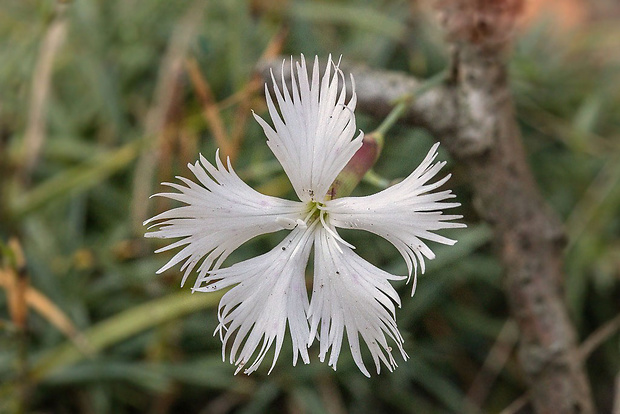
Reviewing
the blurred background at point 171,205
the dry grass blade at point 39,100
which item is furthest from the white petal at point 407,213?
the dry grass blade at point 39,100

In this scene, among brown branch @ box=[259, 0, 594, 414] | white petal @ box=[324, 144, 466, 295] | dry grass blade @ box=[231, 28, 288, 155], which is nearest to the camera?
white petal @ box=[324, 144, 466, 295]

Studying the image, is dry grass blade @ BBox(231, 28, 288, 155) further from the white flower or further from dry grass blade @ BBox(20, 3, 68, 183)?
the white flower

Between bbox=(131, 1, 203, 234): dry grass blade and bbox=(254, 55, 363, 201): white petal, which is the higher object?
bbox=(131, 1, 203, 234): dry grass blade

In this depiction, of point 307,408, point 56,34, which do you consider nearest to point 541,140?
point 307,408

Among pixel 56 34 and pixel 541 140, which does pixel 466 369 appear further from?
pixel 56 34

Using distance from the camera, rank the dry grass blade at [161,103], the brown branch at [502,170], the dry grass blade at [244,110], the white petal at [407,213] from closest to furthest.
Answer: the white petal at [407,213], the brown branch at [502,170], the dry grass blade at [244,110], the dry grass blade at [161,103]

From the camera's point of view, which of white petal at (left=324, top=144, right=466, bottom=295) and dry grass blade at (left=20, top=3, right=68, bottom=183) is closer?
white petal at (left=324, top=144, right=466, bottom=295)

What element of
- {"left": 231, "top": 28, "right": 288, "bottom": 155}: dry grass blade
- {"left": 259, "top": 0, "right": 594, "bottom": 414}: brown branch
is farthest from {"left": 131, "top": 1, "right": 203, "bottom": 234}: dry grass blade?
{"left": 259, "top": 0, "right": 594, "bottom": 414}: brown branch

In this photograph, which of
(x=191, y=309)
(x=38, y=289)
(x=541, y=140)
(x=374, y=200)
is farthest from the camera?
(x=541, y=140)

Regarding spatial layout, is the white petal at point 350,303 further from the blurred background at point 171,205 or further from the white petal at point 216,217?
the blurred background at point 171,205
